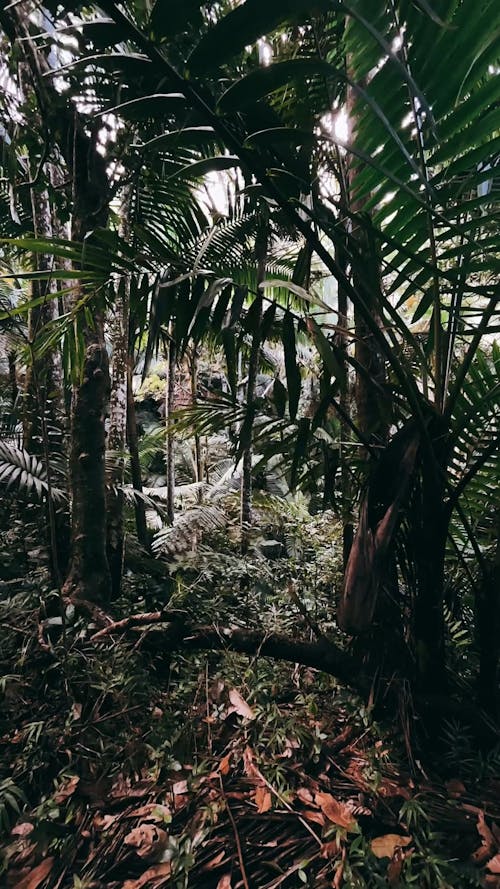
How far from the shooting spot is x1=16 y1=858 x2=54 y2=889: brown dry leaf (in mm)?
987

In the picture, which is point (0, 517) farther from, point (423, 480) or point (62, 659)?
point (423, 480)

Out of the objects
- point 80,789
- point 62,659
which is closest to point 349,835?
point 80,789

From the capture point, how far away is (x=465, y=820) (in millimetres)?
1077

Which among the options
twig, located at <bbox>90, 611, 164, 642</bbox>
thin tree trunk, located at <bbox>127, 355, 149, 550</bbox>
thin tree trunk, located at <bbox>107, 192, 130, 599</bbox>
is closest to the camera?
twig, located at <bbox>90, 611, 164, 642</bbox>

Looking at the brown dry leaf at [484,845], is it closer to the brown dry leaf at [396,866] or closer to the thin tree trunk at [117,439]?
the brown dry leaf at [396,866]

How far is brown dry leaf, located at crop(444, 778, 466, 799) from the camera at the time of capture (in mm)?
1171

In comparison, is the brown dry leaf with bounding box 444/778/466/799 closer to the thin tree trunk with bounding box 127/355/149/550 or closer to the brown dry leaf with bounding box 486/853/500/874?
the brown dry leaf with bounding box 486/853/500/874

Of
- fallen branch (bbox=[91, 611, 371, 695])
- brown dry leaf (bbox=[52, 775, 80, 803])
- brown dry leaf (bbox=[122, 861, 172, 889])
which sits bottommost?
brown dry leaf (bbox=[122, 861, 172, 889])

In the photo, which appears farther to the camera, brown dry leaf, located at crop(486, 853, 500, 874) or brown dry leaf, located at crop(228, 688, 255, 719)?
brown dry leaf, located at crop(228, 688, 255, 719)

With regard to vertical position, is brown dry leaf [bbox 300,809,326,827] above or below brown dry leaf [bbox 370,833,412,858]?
below

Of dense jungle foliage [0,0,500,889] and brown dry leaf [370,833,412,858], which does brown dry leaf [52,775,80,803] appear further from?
brown dry leaf [370,833,412,858]

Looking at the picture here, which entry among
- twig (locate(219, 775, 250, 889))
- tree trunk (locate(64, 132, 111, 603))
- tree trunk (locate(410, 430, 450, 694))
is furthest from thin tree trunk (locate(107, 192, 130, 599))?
tree trunk (locate(410, 430, 450, 694))

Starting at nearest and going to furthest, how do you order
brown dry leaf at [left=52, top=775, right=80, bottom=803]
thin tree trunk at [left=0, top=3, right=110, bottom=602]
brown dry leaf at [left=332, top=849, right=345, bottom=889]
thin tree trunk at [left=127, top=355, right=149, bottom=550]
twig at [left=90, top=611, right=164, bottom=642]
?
brown dry leaf at [left=332, top=849, right=345, bottom=889] → brown dry leaf at [left=52, top=775, right=80, bottom=803] → twig at [left=90, top=611, right=164, bottom=642] → thin tree trunk at [left=0, top=3, right=110, bottom=602] → thin tree trunk at [left=127, top=355, right=149, bottom=550]

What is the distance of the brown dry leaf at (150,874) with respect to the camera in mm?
980
